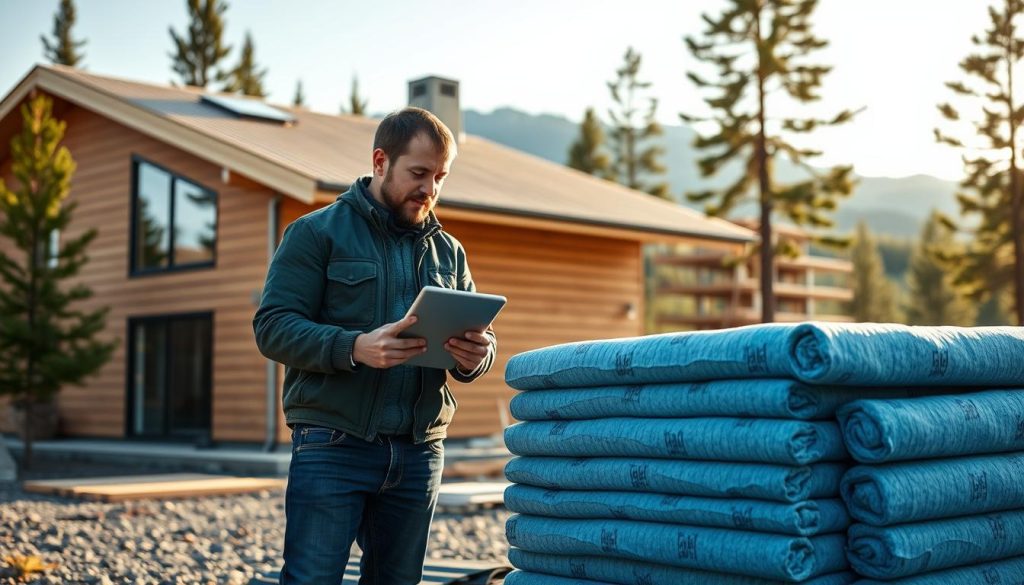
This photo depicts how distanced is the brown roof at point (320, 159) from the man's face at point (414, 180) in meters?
8.14

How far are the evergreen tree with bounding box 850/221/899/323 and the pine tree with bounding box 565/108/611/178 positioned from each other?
32735 millimetres

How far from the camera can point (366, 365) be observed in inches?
108

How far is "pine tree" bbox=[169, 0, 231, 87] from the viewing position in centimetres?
3172

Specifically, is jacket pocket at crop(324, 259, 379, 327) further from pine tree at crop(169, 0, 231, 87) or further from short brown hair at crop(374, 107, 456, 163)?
pine tree at crop(169, 0, 231, 87)

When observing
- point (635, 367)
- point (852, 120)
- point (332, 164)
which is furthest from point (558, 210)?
point (852, 120)

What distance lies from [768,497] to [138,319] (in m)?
13.4

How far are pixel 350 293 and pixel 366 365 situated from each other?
0.22 metres

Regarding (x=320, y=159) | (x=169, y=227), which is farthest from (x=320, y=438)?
(x=169, y=227)

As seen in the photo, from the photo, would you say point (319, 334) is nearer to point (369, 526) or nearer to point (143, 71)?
point (369, 526)

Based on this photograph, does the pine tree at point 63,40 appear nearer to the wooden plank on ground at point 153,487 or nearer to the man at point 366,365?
the wooden plank on ground at point 153,487

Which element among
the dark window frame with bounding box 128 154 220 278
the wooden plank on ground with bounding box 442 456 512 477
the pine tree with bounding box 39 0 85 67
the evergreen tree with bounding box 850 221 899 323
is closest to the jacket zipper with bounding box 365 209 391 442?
the wooden plank on ground with bounding box 442 456 512 477

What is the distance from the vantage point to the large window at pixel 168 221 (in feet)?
45.1

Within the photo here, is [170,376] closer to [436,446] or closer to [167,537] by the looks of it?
[167,537]

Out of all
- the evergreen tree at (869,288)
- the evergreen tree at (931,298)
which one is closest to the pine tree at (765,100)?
the evergreen tree at (931,298)
